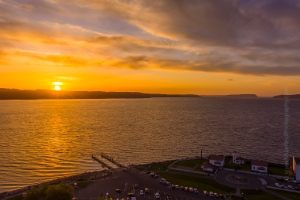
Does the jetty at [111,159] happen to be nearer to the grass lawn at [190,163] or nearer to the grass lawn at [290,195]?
the grass lawn at [190,163]

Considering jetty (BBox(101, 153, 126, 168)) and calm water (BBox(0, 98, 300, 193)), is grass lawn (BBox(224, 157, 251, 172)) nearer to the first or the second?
calm water (BBox(0, 98, 300, 193))

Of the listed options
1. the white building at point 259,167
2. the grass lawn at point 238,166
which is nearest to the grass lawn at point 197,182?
the grass lawn at point 238,166

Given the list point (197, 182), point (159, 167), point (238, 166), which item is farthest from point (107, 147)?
point (238, 166)

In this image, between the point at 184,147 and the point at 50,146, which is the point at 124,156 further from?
the point at 50,146

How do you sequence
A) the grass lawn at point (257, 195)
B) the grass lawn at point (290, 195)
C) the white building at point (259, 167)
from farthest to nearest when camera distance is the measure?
1. the white building at point (259, 167)
2. the grass lawn at point (290, 195)
3. the grass lawn at point (257, 195)

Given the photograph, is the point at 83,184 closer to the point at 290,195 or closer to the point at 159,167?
the point at 159,167

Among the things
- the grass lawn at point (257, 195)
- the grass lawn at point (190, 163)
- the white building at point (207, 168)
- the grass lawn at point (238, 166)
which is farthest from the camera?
the grass lawn at point (190, 163)
